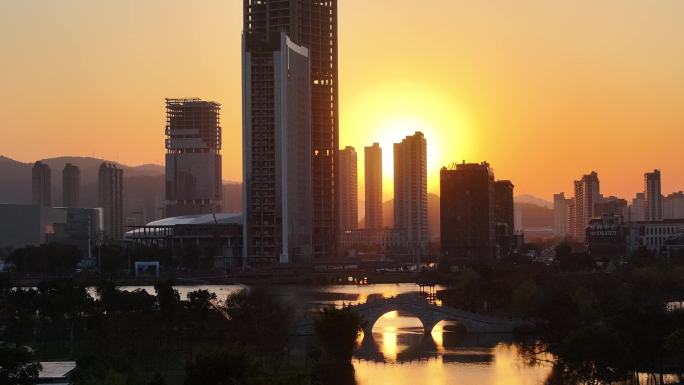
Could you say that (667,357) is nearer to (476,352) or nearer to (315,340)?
(476,352)

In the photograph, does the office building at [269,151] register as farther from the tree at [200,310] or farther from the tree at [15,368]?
the tree at [15,368]

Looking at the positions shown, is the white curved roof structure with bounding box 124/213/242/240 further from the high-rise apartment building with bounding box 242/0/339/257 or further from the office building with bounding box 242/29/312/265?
the high-rise apartment building with bounding box 242/0/339/257

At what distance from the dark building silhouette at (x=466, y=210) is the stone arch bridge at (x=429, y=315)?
4029 inches

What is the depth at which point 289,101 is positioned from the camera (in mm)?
174375

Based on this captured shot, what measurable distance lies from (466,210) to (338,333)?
119475mm

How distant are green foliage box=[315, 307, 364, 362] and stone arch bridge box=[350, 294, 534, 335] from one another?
1301 cm

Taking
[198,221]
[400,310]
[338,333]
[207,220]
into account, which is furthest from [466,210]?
[338,333]

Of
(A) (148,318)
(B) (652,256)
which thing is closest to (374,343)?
(A) (148,318)

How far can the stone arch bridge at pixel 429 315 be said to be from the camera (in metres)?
81.6

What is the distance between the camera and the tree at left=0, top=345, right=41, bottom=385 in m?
44.9

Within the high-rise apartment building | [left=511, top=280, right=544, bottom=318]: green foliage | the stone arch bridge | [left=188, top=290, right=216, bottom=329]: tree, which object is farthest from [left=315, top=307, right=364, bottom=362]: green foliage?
the high-rise apartment building

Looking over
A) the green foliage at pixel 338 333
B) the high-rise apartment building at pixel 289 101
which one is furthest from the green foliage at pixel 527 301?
the high-rise apartment building at pixel 289 101

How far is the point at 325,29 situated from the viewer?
191500 millimetres

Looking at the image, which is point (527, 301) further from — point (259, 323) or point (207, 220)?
point (207, 220)
